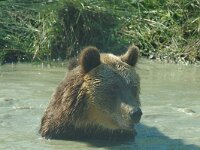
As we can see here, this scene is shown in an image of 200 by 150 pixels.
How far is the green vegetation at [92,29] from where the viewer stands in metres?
11.8

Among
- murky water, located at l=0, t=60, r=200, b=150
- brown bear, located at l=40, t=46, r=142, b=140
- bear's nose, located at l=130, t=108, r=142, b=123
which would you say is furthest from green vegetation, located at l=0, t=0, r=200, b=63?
bear's nose, located at l=130, t=108, r=142, b=123

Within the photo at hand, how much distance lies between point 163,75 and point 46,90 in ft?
7.59

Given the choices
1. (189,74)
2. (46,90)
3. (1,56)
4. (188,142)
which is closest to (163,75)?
(189,74)

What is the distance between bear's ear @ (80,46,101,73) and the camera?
6.20 meters

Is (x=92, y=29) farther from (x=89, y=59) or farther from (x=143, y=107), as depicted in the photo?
(x=89, y=59)

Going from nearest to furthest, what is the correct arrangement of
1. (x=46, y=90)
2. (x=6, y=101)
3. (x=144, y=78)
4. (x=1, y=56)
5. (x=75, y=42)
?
(x=6, y=101) < (x=46, y=90) < (x=144, y=78) < (x=1, y=56) < (x=75, y=42)

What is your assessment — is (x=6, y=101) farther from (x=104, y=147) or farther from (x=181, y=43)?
(x=181, y=43)

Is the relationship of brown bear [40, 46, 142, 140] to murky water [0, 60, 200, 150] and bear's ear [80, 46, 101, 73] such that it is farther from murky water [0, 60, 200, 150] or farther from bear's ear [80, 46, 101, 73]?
murky water [0, 60, 200, 150]

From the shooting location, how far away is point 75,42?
39.3 ft

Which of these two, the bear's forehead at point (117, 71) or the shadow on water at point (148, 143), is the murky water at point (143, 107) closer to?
the shadow on water at point (148, 143)

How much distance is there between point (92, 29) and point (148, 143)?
20.3 feet

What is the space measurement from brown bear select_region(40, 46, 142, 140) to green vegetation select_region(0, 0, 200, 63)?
16.7ft

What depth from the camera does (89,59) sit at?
6.20 metres

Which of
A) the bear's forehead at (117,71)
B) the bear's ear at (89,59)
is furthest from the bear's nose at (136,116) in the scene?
the bear's ear at (89,59)
